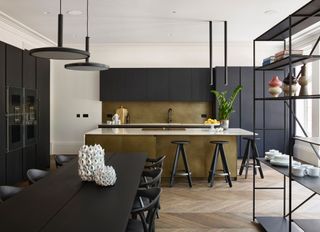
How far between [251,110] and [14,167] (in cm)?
575

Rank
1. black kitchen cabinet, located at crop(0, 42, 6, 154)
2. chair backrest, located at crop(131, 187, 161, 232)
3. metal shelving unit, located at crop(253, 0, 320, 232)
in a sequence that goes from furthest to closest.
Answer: black kitchen cabinet, located at crop(0, 42, 6, 154)
metal shelving unit, located at crop(253, 0, 320, 232)
chair backrest, located at crop(131, 187, 161, 232)

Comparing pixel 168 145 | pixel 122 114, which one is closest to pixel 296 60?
pixel 168 145

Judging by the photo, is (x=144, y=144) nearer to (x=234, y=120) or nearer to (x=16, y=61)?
(x=16, y=61)

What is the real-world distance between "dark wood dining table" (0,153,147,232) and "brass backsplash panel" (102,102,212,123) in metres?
6.08

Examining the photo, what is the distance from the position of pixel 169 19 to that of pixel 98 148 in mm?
4234

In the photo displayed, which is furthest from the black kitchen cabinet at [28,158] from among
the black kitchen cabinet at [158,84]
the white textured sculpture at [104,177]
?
the white textured sculpture at [104,177]

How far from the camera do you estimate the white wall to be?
9.20 m

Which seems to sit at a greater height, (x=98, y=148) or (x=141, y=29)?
(x=141, y=29)

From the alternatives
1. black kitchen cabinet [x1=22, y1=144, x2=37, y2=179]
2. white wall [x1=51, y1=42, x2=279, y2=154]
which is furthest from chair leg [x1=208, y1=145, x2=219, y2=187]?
white wall [x1=51, y1=42, x2=279, y2=154]

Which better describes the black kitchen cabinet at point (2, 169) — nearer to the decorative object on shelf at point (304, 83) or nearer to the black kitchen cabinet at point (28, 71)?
the black kitchen cabinet at point (28, 71)

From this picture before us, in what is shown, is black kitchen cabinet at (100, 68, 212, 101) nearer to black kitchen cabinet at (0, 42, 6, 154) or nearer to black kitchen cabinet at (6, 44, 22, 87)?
black kitchen cabinet at (6, 44, 22, 87)

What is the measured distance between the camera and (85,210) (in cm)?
218

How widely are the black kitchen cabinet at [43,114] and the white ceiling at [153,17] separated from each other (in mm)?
948

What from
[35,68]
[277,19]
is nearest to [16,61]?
[35,68]
